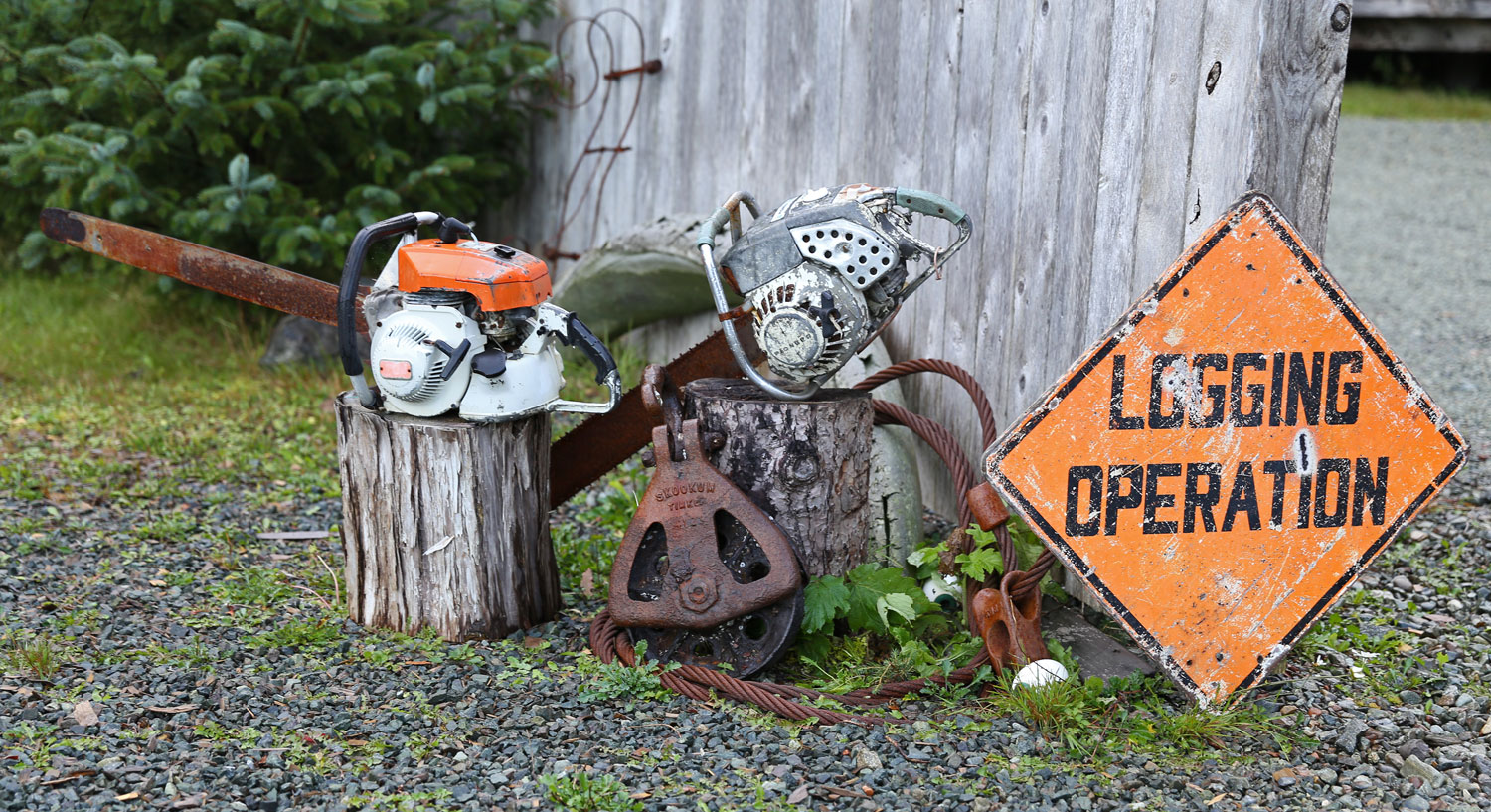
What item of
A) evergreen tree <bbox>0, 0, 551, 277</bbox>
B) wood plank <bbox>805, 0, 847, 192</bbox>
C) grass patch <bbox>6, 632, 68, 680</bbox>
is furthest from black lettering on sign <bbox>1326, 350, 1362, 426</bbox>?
evergreen tree <bbox>0, 0, 551, 277</bbox>

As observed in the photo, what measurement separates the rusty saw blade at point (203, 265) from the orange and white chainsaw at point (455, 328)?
0.37 metres

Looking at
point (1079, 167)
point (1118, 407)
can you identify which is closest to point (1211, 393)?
point (1118, 407)

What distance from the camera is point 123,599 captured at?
3.17 m

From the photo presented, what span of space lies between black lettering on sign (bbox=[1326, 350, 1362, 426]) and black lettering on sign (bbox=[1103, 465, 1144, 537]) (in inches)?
16.8

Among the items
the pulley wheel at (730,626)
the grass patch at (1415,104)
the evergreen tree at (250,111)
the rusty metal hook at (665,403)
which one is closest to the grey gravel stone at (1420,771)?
the pulley wheel at (730,626)

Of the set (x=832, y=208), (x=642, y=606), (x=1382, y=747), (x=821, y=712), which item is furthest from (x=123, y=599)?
(x=1382, y=747)

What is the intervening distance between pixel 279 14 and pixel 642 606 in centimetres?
381

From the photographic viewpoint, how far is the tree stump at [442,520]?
292 cm

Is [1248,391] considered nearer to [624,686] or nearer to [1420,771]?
[1420,771]

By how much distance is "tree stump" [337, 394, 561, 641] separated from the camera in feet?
9.57

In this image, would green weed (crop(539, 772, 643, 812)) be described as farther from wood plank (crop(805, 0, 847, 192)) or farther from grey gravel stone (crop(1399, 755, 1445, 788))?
wood plank (crop(805, 0, 847, 192))

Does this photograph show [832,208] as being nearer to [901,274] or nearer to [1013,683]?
[901,274]

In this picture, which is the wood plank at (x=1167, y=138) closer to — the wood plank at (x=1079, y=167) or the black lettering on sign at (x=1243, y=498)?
the wood plank at (x=1079, y=167)

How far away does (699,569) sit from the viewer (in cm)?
Result: 275
